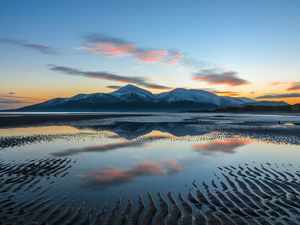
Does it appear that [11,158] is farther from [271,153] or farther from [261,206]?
[271,153]

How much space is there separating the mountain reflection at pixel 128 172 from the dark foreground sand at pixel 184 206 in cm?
205

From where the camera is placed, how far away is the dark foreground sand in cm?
707

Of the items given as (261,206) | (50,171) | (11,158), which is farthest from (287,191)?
(11,158)

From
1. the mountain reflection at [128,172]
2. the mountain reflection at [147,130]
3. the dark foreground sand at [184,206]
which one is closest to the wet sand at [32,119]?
the mountain reflection at [147,130]

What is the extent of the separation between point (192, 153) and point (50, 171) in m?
10.3

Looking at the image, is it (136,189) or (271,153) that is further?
(271,153)

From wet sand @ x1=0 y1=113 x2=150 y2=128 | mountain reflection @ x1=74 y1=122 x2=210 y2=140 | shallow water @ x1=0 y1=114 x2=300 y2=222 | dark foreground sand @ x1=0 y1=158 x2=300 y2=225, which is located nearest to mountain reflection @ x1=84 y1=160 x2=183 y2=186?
shallow water @ x1=0 y1=114 x2=300 y2=222

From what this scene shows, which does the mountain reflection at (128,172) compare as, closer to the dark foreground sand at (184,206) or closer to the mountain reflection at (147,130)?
the dark foreground sand at (184,206)

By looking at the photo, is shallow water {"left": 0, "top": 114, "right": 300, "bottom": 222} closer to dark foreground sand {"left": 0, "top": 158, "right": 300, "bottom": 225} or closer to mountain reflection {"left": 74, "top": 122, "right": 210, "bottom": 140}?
dark foreground sand {"left": 0, "top": 158, "right": 300, "bottom": 225}

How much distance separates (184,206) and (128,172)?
215 inches

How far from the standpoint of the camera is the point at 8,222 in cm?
691

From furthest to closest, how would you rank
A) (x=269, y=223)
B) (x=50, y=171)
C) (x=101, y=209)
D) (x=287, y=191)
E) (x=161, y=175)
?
1. (x=50, y=171)
2. (x=161, y=175)
3. (x=287, y=191)
4. (x=101, y=209)
5. (x=269, y=223)

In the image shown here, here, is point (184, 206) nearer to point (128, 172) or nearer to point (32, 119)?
point (128, 172)

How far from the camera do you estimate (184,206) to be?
8.14m
